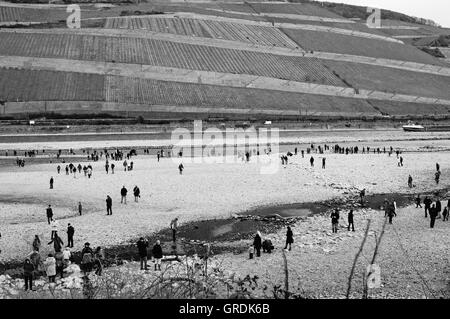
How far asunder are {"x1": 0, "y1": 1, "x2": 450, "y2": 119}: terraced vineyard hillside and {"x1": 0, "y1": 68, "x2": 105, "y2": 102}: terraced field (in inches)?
5.5

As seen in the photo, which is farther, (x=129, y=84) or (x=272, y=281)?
(x=129, y=84)

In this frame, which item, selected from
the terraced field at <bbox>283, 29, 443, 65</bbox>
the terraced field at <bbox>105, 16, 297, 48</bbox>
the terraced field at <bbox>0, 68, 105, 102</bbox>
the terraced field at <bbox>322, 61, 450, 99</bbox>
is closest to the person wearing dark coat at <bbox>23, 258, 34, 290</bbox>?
the terraced field at <bbox>0, 68, 105, 102</bbox>

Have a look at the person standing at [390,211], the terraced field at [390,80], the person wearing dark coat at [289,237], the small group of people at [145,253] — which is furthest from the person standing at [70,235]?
the terraced field at [390,80]

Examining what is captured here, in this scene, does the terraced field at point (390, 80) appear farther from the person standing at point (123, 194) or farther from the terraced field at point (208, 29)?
the person standing at point (123, 194)

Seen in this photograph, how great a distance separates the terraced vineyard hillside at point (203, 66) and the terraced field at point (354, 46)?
11.6 inches

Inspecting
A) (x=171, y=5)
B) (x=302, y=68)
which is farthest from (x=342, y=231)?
(x=171, y=5)

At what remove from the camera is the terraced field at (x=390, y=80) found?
94.1 meters

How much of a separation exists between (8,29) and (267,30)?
1932 inches

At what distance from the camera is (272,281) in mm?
15906

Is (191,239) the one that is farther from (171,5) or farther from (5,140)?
(171,5)

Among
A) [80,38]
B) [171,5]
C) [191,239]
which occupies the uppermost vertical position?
[171,5]

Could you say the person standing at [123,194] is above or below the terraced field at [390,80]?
below

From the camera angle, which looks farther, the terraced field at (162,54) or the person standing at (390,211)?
the terraced field at (162,54)

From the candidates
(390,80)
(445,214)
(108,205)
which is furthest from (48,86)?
(445,214)
